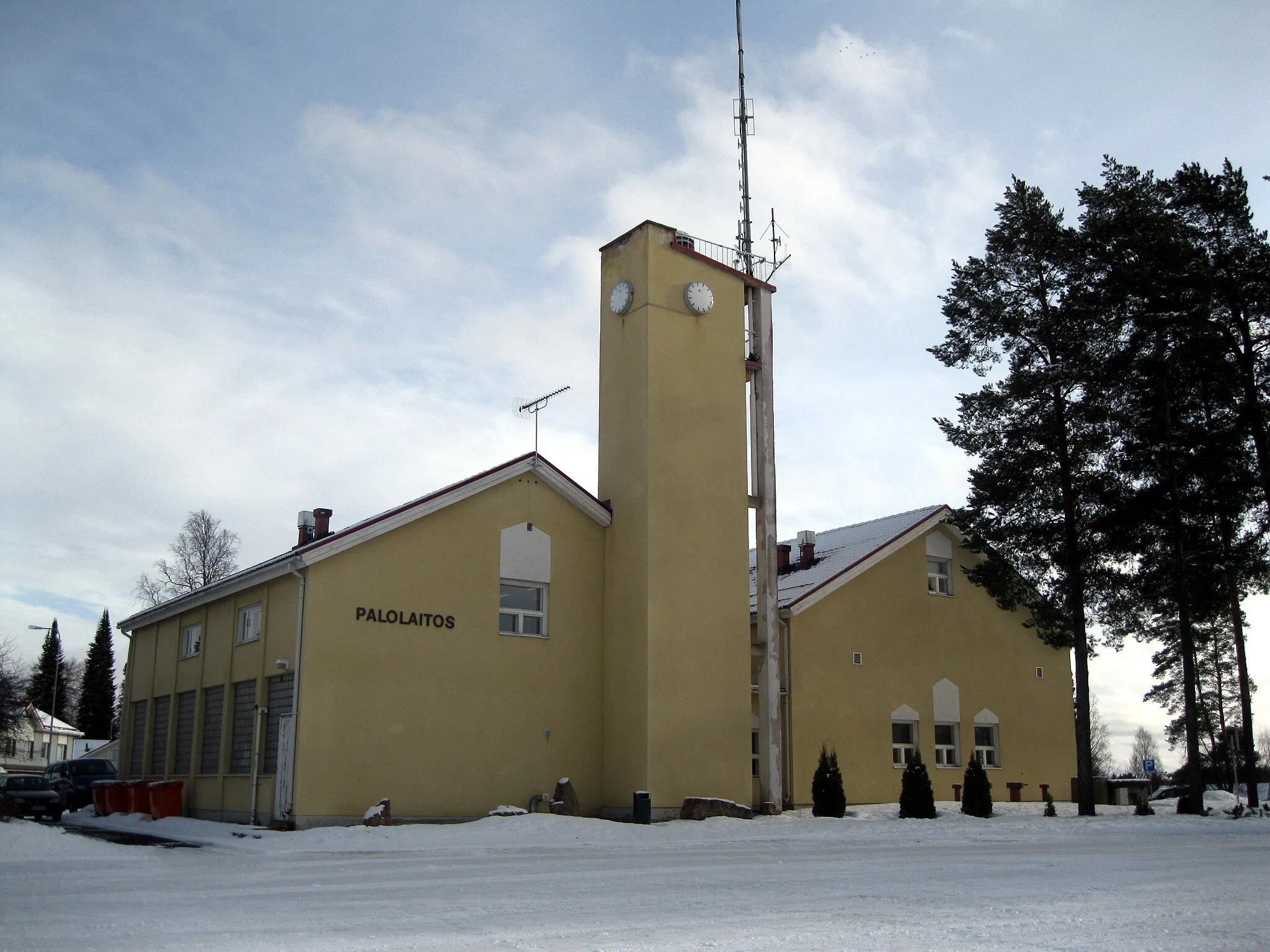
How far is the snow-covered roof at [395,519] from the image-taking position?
72.7ft

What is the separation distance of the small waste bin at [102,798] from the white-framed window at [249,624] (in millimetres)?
5053

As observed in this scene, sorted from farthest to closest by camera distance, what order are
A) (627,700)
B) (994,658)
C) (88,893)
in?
(994,658)
(627,700)
(88,893)

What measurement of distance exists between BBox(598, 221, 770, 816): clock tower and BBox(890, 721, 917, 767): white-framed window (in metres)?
7.08

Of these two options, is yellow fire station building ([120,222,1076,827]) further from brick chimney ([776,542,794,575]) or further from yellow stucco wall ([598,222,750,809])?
brick chimney ([776,542,794,575])

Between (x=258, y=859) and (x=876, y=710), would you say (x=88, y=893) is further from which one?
(x=876, y=710)

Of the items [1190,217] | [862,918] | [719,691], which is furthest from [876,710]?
[862,918]

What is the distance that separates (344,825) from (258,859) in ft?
18.2

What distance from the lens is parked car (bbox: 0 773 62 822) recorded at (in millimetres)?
26391

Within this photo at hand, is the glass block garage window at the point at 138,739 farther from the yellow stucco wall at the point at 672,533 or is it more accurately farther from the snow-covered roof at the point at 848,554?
the snow-covered roof at the point at 848,554

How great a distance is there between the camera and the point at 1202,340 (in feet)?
84.2

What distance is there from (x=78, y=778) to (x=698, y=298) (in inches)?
843

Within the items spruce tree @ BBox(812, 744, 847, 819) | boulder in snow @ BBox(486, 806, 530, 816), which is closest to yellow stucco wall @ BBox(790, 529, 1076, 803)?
spruce tree @ BBox(812, 744, 847, 819)

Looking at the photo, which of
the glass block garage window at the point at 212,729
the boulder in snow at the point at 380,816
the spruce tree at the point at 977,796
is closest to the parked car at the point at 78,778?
the glass block garage window at the point at 212,729

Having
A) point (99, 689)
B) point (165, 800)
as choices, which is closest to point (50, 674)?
point (99, 689)
